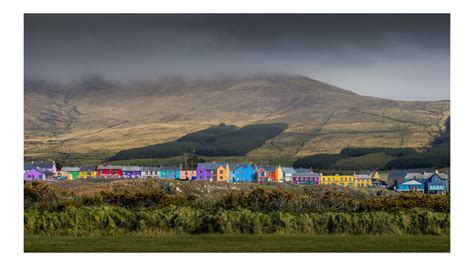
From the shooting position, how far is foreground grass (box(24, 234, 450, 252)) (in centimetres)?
1500

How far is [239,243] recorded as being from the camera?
15617 millimetres

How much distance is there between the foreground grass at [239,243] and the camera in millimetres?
15000

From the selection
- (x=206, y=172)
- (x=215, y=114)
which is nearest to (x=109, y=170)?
(x=206, y=172)

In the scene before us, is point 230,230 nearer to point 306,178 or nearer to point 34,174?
point 34,174

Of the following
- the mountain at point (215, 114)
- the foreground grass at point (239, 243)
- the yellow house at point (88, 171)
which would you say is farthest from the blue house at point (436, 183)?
the foreground grass at point (239, 243)

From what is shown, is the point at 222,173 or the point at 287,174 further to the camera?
the point at 287,174

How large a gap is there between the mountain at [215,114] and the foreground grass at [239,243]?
83.3 m

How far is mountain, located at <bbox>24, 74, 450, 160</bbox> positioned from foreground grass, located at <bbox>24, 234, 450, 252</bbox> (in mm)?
83254

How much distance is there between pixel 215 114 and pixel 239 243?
427ft

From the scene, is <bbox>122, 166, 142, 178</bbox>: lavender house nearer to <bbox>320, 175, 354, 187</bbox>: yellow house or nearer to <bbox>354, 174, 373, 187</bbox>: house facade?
<bbox>320, 175, 354, 187</bbox>: yellow house

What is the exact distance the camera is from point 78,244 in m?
15.4

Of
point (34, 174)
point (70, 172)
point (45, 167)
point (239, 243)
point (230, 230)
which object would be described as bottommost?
point (70, 172)

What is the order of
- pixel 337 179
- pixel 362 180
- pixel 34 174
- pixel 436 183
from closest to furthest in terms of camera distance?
pixel 436 183 → pixel 34 174 → pixel 362 180 → pixel 337 179
